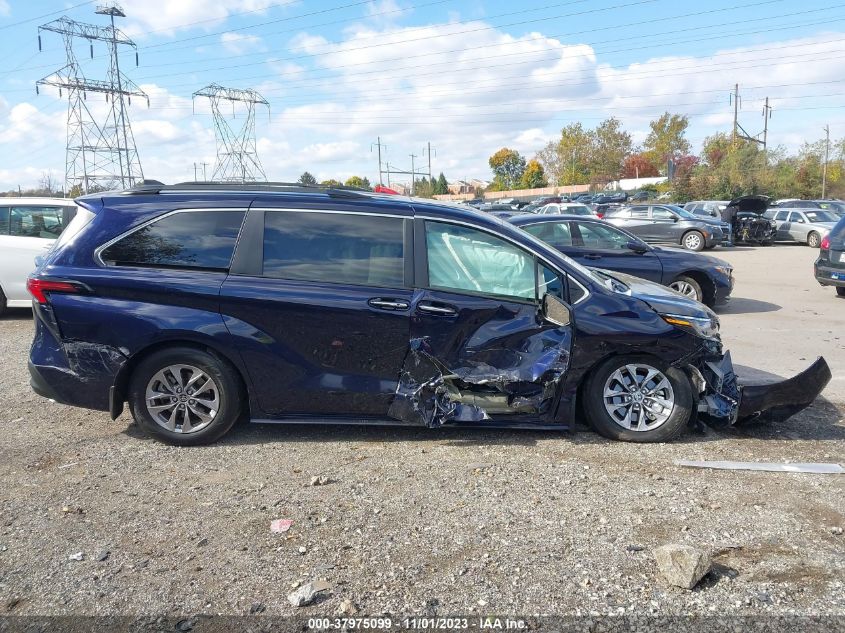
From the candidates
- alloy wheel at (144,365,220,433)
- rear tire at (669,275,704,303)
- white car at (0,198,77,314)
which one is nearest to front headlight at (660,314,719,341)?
alloy wheel at (144,365,220,433)

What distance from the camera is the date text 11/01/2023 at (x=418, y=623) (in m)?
2.82

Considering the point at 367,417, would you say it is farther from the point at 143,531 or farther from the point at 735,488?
the point at 735,488

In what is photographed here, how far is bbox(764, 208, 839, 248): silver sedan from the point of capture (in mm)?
24531

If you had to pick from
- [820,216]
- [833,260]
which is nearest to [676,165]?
[820,216]

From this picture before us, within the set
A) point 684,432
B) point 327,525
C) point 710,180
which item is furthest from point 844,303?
point 710,180

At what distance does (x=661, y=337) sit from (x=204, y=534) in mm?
3314

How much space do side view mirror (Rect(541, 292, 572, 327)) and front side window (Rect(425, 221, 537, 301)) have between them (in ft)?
0.36

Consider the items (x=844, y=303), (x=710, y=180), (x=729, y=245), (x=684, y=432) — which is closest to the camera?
(x=684, y=432)

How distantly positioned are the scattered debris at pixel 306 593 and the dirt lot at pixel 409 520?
37 millimetres

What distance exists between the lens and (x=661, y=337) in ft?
15.8

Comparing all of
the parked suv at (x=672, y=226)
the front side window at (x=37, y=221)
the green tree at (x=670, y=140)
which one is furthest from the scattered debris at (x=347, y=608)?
the green tree at (x=670, y=140)

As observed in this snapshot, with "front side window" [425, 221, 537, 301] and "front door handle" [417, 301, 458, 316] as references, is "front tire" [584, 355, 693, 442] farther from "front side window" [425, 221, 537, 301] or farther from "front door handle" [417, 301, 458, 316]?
"front door handle" [417, 301, 458, 316]

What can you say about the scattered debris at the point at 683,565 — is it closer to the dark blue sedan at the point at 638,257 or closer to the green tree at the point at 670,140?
the dark blue sedan at the point at 638,257

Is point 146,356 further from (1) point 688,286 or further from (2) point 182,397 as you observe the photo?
(1) point 688,286
